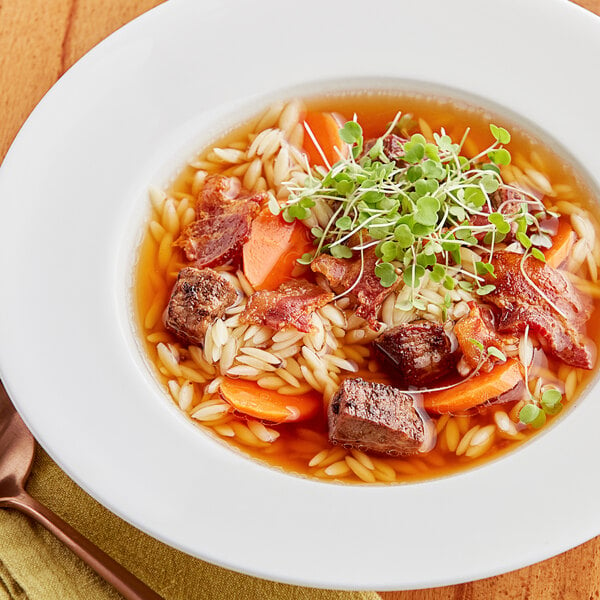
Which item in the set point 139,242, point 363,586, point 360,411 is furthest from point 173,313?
point 363,586

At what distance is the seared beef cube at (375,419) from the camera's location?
2701mm

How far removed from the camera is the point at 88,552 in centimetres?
276

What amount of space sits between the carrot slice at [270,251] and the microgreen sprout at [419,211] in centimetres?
7

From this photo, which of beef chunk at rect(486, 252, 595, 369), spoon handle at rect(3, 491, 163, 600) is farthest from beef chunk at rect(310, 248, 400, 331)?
spoon handle at rect(3, 491, 163, 600)

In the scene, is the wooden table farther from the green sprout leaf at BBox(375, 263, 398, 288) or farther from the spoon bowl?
the green sprout leaf at BBox(375, 263, 398, 288)

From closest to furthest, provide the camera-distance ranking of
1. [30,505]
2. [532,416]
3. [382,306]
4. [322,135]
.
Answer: [532,416] < [30,505] < [382,306] < [322,135]

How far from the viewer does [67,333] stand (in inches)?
108

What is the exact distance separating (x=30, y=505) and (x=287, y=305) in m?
1.21

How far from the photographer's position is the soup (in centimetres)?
287

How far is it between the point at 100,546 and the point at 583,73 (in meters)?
2.58

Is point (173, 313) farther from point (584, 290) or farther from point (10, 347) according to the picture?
point (584, 290)

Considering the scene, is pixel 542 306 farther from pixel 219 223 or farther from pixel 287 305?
pixel 219 223

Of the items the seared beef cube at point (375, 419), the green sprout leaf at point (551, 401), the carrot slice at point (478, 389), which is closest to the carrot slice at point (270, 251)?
the seared beef cube at point (375, 419)

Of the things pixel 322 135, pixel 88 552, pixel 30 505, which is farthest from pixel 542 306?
pixel 30 505
